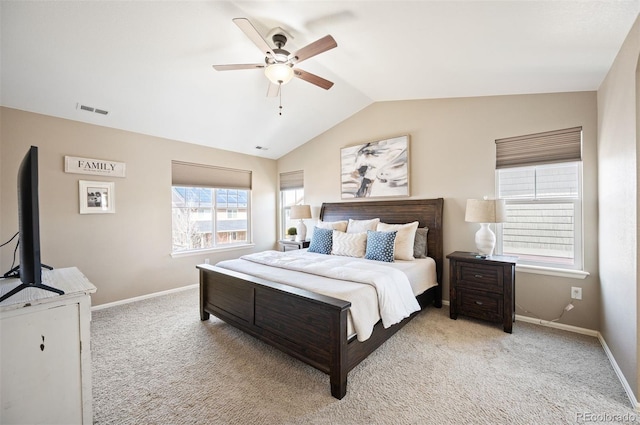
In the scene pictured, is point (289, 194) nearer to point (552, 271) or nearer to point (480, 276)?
point (480, 276)

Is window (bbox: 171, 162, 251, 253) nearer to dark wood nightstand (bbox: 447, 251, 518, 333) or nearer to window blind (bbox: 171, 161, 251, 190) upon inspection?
window blind (bbox: 171, 161, 251, 190)

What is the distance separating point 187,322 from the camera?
3.08 m

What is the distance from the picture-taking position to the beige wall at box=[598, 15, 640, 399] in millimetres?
1768

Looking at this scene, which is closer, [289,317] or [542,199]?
[289,317]

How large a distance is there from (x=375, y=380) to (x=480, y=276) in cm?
171

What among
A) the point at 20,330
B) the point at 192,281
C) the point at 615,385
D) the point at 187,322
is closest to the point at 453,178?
the point at 615,385

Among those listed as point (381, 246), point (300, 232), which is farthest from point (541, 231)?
point (300, 232)

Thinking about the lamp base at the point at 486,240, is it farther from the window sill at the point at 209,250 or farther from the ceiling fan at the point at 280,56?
the window sill at the point at 209,250

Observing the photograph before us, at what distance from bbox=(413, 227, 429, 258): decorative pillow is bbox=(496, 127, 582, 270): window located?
0.85m

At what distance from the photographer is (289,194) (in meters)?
5.73

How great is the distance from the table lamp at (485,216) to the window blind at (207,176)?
3880 mm

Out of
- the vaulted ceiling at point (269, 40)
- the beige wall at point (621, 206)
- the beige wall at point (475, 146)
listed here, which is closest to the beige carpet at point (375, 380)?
the beige wall at point (621, 206)

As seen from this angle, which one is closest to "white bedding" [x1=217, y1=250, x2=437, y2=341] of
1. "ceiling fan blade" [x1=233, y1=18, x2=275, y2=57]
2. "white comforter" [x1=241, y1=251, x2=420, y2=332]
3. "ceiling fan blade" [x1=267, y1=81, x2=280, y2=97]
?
"white comforter" [x1=241, y1=251, x2=420, y2=332]

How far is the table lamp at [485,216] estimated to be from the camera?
2.86 metres
